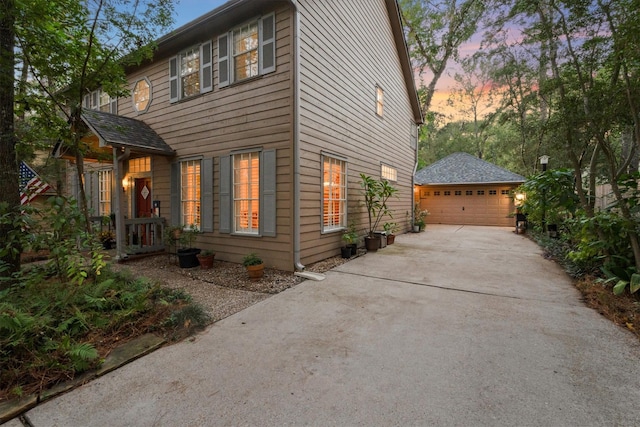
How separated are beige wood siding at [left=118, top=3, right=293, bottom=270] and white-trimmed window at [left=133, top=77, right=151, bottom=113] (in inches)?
7.6

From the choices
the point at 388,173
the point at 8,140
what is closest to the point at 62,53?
the point at 8,140

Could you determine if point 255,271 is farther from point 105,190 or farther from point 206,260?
point 105,190

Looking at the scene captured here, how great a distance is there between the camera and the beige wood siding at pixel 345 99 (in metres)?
5.45

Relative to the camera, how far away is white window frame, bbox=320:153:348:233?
6191 mm

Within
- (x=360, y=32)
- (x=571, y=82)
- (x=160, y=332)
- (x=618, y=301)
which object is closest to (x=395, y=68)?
(x=360, y=32)

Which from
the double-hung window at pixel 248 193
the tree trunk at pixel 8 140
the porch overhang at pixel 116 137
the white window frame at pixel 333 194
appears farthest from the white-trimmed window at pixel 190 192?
the tree trunk at pixel 8 140

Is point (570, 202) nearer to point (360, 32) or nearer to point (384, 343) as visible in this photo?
point (384, 343)

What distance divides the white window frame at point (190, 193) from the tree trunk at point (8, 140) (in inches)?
129

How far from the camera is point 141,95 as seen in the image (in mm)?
7840

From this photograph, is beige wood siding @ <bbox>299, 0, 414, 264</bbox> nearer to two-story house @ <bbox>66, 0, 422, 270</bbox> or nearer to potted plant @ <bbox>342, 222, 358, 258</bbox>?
two-story house @ <bbox>66, 0, 422, 270</bbox>

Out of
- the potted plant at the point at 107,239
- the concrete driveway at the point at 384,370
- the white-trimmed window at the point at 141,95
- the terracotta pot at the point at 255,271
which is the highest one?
the white-trimmed window at the point at 141,95

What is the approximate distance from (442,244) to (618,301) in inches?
200

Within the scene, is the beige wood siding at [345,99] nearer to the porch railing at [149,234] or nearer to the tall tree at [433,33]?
the porch railing at [149,234]

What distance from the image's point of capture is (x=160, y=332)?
2.80 meters
